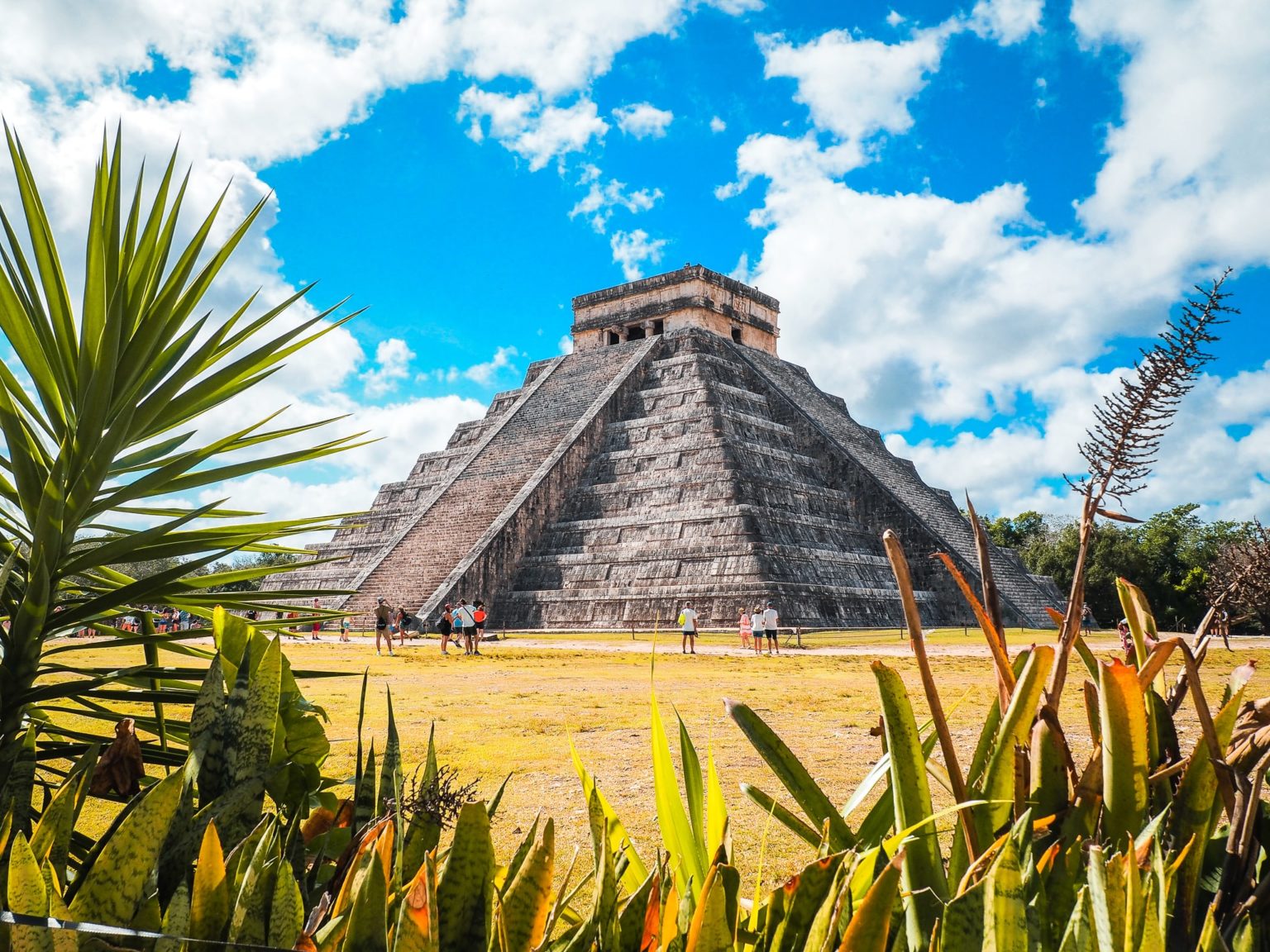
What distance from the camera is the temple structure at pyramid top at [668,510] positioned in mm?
20812

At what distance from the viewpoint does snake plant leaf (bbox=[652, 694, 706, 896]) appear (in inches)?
41.7

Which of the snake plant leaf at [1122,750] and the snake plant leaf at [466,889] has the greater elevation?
the snake plant leaf at [1122,750]

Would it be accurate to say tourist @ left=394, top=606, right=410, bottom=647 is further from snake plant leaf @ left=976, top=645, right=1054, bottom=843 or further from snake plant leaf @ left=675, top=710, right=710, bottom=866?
snake plant leaf @ left=976, top=645, right=1054, bottom=843

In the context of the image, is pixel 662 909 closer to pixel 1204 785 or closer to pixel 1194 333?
pixel 1204 785

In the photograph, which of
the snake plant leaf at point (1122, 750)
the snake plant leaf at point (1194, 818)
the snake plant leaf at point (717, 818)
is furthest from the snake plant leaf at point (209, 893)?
the snake plant leaf at point (1194, 818)

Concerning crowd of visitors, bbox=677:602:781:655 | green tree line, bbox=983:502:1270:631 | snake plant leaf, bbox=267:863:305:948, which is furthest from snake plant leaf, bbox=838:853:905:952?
green tree line, bbox=983:502:1270:631

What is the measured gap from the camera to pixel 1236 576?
41.3 inches

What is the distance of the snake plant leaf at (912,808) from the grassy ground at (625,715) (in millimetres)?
64

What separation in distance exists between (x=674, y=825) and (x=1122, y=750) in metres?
A: 0.47

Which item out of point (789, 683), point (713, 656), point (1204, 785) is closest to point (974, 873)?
point (1204, 785)

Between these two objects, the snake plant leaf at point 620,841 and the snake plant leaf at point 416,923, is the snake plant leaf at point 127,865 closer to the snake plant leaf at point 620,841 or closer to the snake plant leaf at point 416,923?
the snake plant leaf at point 416,923

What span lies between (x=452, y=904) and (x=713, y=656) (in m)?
14.1

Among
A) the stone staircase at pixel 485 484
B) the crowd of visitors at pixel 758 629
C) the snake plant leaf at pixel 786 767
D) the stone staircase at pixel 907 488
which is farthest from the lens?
the stone staircase at pixel 907 488

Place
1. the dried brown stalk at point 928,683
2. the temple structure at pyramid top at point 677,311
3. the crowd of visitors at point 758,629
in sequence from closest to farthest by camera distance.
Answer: the dried brown stalk at point 928,683 → the crowd of visitors at point 758,629 → the temple structure at pyramid top at point 677,311
